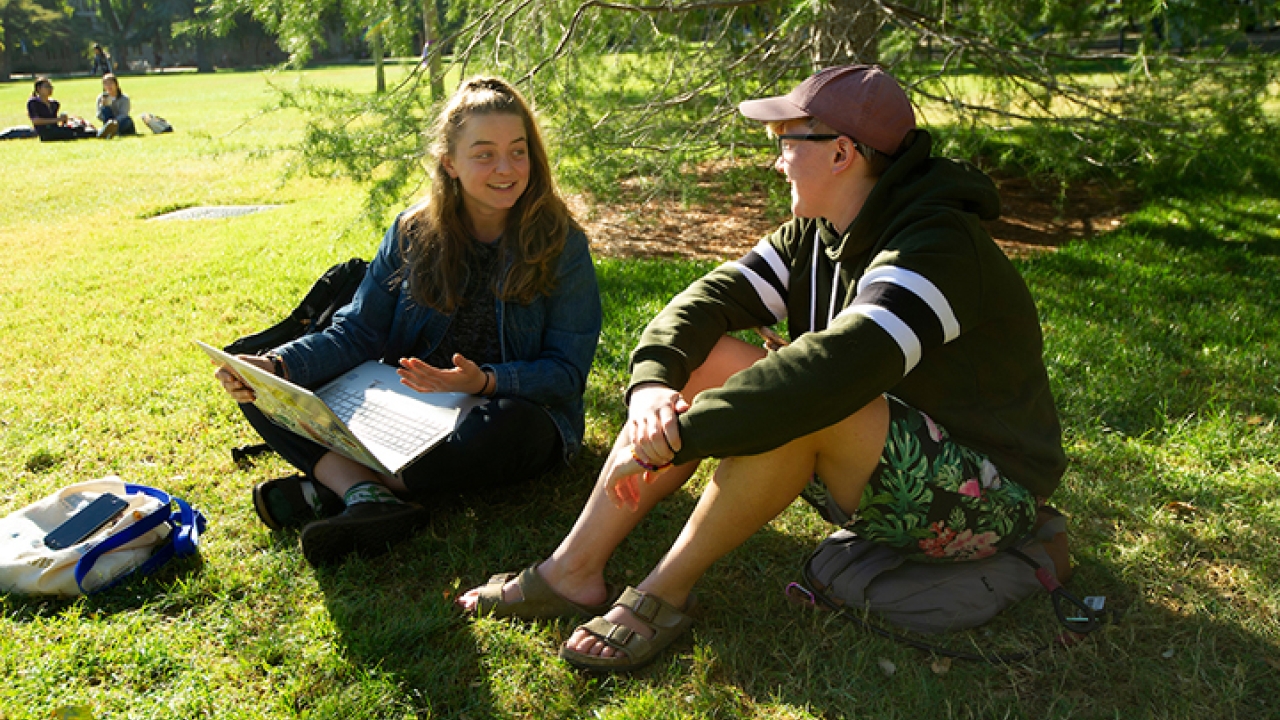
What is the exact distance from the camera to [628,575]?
112 inches

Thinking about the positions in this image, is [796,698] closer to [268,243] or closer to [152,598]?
[152,598]

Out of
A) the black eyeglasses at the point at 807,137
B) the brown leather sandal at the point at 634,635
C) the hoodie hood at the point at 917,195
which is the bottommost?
the brown leather sandal at the point at 634,635

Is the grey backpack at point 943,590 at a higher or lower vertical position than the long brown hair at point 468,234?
lower

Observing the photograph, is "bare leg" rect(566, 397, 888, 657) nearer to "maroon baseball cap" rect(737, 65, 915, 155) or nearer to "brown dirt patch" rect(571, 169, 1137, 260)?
"maroon baseball cap" rect(737, 65, 915, 155)

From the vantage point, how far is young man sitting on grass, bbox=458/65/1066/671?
2.12 metres

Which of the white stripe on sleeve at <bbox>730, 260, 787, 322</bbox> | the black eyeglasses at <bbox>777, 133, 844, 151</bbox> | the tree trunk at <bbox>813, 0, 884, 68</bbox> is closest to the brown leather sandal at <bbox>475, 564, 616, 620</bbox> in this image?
the white stripe on sleeve at <bbox>730, 260, 787, 322</bbox>

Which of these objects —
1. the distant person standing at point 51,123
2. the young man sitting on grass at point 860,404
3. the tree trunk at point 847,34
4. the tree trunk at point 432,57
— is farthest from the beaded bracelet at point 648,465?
the distant person standing at point 51,123

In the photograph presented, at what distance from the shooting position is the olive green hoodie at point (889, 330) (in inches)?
82.4

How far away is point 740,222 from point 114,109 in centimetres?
1375

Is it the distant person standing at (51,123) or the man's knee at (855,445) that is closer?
the man's knee at (855,445)

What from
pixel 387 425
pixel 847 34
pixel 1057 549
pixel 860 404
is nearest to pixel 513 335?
pixel 387 425

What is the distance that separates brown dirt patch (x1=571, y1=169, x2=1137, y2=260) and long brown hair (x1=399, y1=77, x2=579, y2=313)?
2955 millimetres

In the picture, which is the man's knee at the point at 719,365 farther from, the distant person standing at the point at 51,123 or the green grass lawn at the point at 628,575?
the distant person standing at the point at 51,123

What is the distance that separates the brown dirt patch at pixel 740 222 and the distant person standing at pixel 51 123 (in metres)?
12.1
